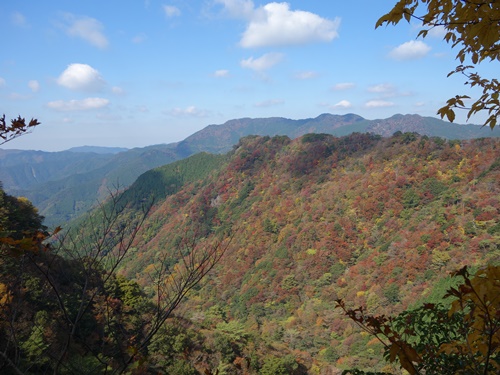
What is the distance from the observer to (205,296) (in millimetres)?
59531

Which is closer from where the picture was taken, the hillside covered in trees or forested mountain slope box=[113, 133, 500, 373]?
the hillside covered in trees

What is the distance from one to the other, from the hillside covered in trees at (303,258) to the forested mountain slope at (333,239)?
0.22 meters

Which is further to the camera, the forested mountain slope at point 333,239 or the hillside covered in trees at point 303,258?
the forested mountain slope at point 333,239

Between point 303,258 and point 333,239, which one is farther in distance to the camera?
point 303,258

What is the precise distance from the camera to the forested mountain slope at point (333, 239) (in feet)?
107

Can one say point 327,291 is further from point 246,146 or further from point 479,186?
point 246,146

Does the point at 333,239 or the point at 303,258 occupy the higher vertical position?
the point at 333,239

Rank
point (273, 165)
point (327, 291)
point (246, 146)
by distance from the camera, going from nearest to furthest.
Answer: point (327, 291)
point (273, 165)
point (246, 146)

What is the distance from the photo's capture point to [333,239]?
2106 inches

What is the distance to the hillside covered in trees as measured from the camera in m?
16.4

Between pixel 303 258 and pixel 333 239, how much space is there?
20.5ft

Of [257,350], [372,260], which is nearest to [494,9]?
[257,350]

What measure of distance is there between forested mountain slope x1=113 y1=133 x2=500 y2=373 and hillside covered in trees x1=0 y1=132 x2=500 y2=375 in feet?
0.71

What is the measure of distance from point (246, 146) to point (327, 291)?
2533 inches
